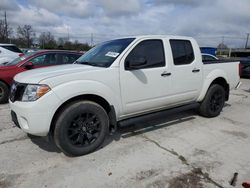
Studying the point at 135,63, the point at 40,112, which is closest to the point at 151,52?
the point at 135,63

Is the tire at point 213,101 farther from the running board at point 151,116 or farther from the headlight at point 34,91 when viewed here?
the headlight at point 34,91

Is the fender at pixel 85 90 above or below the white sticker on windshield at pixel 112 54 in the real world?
below

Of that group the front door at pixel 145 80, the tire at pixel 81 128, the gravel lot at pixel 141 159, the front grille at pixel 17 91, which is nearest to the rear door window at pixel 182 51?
the front door at pixel 145 80

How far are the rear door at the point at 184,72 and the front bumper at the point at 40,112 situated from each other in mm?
2370

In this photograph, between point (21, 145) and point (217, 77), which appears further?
point (217, 77)

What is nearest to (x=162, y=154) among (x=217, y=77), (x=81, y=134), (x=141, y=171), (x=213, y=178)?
(x=141, y=171)

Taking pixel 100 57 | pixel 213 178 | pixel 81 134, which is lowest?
pixel 213 178

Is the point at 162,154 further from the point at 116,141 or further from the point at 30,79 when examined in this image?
the point at 30,79

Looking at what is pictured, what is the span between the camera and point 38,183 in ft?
10.0

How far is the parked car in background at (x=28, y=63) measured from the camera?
709cm

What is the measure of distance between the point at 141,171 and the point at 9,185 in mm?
1707

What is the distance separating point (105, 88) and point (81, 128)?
2.37 feet

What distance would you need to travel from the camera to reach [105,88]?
378 cm

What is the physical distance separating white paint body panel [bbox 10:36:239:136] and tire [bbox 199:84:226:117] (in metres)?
0.19
